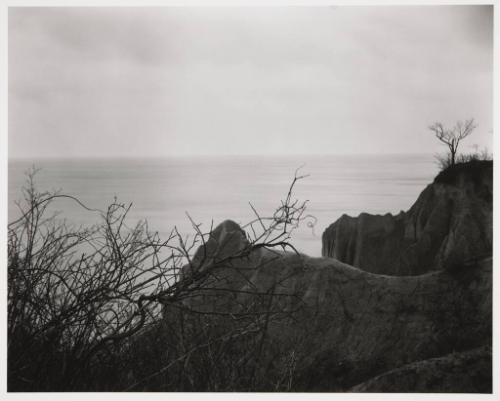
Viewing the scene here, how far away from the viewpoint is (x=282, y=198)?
3.90 meters

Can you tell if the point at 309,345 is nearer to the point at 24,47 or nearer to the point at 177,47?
the point at 177,47

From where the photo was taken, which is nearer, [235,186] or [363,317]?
[235,186]

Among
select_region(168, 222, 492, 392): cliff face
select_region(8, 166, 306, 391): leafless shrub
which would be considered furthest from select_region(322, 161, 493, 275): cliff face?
select_region(8, 166, 306, 391): leafless shrub

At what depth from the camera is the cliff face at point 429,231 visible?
387cm

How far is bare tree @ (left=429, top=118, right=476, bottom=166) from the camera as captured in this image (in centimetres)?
383

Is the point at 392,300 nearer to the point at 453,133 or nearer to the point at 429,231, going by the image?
the point at 429,231

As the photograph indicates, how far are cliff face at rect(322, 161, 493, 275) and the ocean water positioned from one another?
11 cm

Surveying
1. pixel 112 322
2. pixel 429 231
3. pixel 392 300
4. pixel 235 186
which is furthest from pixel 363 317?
pixel 112 322

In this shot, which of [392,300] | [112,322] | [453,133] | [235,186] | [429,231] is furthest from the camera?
[392,300]

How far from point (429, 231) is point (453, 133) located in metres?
0.78

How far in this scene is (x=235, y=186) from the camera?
4020mm

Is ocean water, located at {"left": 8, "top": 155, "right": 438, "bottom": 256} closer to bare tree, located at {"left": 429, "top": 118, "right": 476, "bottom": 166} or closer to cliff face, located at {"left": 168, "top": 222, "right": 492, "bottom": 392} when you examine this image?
bare tree, located at {"left": 429, "top": 118, "right": 476, "bottom": 166}

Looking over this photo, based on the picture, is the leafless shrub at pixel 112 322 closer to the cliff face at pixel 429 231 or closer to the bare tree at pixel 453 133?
the cliff face at pixel 429 231

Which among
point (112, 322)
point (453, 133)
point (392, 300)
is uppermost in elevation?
point (453, 133)
